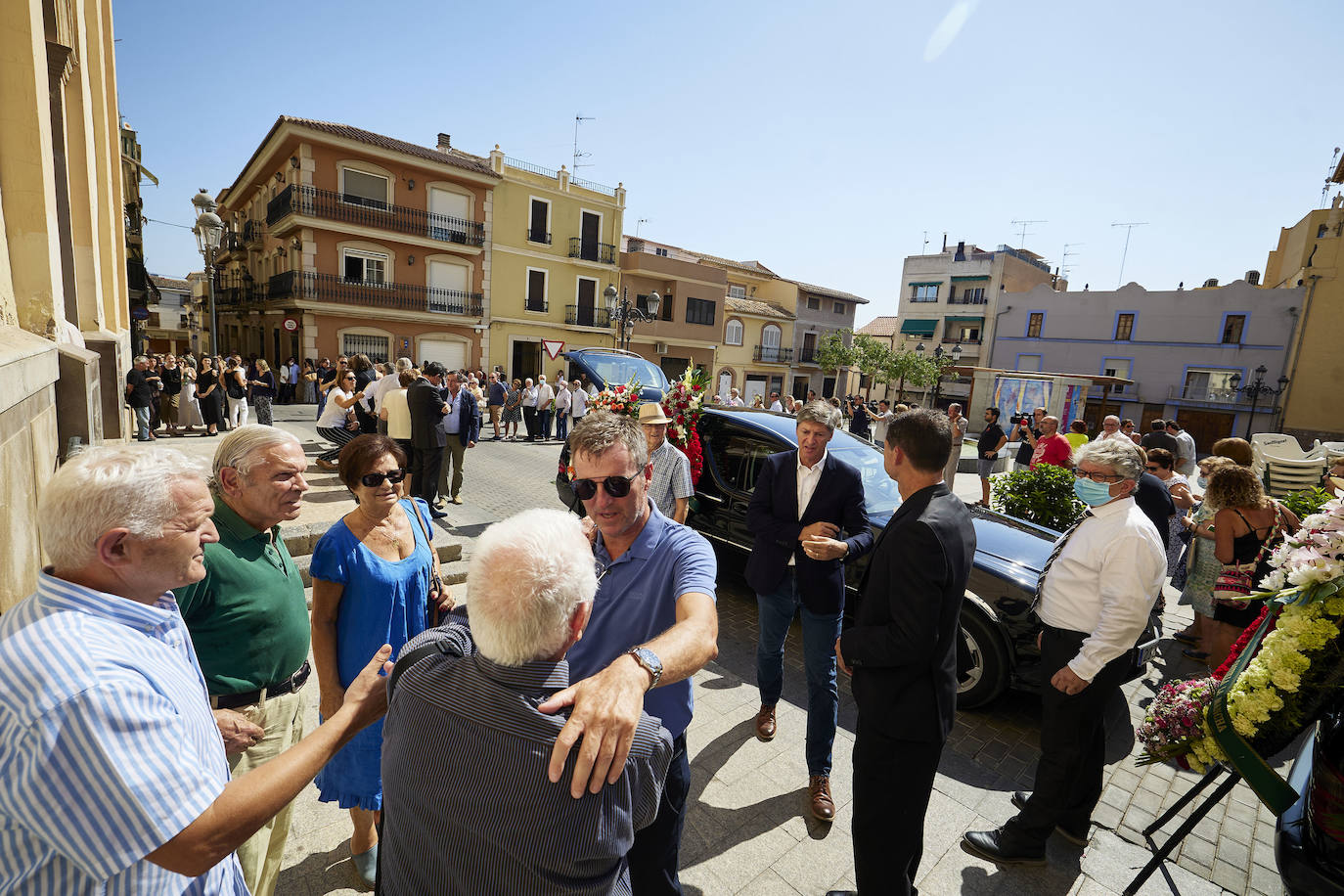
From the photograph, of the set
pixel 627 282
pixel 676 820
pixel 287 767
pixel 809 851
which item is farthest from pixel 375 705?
pixel 627 282

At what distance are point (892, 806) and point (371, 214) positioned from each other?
25873mm

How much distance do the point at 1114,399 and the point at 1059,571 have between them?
38.3 metres

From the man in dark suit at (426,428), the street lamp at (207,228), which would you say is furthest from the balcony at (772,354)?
the man in dark suit at (426,428)

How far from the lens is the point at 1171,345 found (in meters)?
32.1

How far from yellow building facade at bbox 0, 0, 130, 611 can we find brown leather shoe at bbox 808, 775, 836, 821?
3.44 meters

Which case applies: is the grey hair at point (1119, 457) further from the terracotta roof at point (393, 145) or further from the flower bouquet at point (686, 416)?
the terracotta roof at point (393, 145)

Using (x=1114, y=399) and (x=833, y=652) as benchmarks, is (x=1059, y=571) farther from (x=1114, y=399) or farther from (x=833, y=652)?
(x=1114, y=399)

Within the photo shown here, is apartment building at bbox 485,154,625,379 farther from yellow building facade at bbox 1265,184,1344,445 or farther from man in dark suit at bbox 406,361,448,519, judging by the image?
yellow building facade at bbox 1265,184,1344,445

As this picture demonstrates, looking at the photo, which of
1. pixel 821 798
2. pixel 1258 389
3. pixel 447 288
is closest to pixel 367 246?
pixel 447 288

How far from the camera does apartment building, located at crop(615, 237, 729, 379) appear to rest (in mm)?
30484

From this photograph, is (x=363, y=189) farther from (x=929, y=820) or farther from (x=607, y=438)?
(x=929, y=820)

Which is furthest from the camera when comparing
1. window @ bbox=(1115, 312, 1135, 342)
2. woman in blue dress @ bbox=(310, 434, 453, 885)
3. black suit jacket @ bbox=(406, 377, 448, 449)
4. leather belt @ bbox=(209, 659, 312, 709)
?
window @ bbox=(1115, 312, 1135, 342)

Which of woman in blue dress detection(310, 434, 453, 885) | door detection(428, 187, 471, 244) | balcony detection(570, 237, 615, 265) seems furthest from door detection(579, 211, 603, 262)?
woman in blue dress detection(310, 434, 453, 885)

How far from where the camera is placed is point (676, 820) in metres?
2.02
